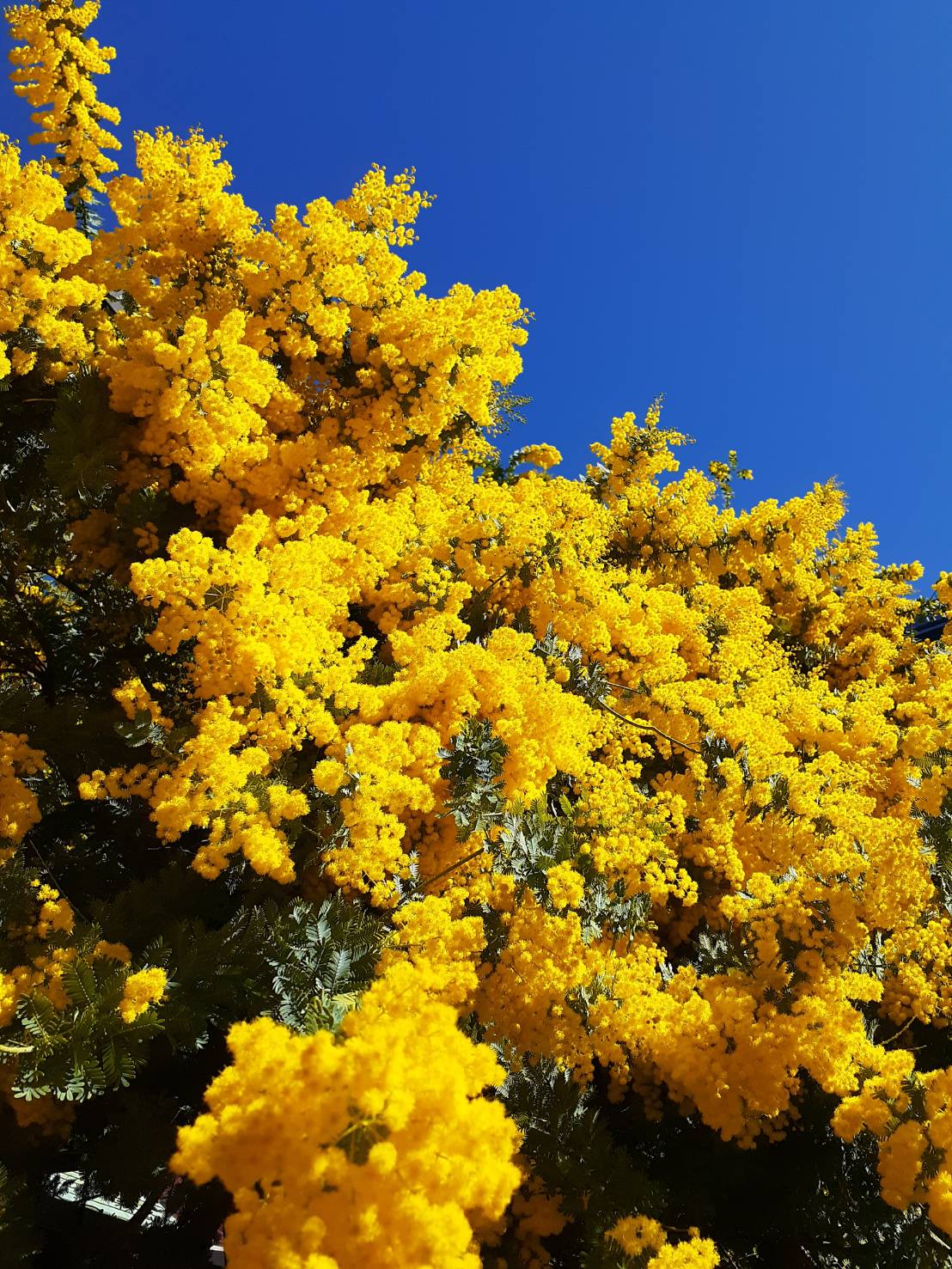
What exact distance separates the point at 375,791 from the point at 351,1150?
7.47ft

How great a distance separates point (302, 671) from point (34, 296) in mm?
3643

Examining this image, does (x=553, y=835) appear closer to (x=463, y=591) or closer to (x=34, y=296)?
(x=463, y=591)

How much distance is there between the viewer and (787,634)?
9.56 meters

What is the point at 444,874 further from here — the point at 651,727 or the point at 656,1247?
the point at 651,727

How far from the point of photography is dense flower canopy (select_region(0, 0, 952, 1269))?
3.63m

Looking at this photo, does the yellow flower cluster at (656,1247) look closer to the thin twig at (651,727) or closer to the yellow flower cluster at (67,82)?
the thin twig at (651,727)

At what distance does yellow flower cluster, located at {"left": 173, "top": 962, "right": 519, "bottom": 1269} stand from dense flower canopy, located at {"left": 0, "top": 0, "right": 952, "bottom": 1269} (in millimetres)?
12

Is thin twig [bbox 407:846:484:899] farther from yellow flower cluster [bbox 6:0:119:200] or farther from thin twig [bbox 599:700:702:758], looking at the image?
yellow flower cluster [bbox 6:0:119:200]

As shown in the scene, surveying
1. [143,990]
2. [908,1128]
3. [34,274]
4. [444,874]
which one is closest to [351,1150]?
[143,990]

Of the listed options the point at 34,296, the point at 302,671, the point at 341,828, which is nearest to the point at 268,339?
the point at 34,296

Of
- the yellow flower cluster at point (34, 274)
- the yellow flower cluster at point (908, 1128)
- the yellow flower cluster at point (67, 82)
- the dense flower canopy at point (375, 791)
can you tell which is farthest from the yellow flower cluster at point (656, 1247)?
the yellow flower cluster at point (67, 82)

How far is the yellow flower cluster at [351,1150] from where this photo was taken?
2.20 meters

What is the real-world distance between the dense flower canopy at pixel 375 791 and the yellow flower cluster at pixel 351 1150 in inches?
0.5

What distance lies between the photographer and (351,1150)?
2.26 metres
